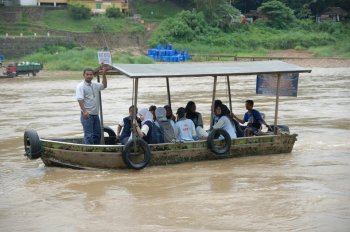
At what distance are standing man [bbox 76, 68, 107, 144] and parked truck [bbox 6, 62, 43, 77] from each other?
85.4 ft

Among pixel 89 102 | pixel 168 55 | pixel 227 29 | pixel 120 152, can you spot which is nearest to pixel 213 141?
pixel 120 152

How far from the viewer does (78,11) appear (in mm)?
52875

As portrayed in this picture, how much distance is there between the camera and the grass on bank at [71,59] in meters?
41.8

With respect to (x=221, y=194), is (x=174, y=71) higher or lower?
higher

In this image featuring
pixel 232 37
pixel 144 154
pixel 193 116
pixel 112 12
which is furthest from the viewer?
pixel 112 12

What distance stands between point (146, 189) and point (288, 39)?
4474cm

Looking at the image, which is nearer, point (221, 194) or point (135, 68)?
point (221, 194)

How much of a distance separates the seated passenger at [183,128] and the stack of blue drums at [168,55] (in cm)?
3458

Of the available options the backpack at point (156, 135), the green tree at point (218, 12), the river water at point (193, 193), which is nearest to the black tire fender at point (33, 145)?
the river water at point (193, 193)

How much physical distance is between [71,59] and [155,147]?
107 feet

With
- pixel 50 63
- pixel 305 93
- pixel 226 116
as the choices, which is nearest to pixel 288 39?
pixel 50 63

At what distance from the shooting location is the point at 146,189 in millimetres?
10094

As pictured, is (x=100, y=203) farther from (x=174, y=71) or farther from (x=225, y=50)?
(x=225, y=50)

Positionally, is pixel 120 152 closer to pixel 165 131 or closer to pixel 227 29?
pixel 165 131
